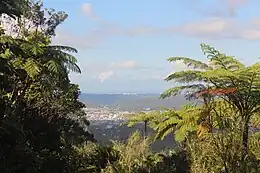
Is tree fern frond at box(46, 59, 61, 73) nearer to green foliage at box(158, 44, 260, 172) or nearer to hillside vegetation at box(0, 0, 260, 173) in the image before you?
hillside vegetation at box(0, 0, 260, 173)

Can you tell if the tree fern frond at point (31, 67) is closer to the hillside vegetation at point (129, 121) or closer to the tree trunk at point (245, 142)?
the hillside vegetation at point (129, 121)

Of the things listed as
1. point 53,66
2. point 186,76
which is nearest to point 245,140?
point 186,76

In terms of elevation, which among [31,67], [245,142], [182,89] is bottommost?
[245,142]

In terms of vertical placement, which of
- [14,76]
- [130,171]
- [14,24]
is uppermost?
[14,24]

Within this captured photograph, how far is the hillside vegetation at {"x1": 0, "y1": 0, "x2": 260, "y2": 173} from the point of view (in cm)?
786

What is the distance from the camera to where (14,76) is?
892cm

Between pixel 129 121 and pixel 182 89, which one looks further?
pixel 129 121

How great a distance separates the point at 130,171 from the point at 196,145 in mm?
1679

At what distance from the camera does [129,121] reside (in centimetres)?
1127

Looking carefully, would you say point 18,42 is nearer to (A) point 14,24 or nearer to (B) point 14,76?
(B) point 14,76

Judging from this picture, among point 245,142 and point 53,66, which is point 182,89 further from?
point 53,66

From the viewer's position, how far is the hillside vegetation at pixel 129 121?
7855 mm

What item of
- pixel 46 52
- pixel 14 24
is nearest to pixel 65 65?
pixel 46 52

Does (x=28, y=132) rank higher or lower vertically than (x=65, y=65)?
lower
